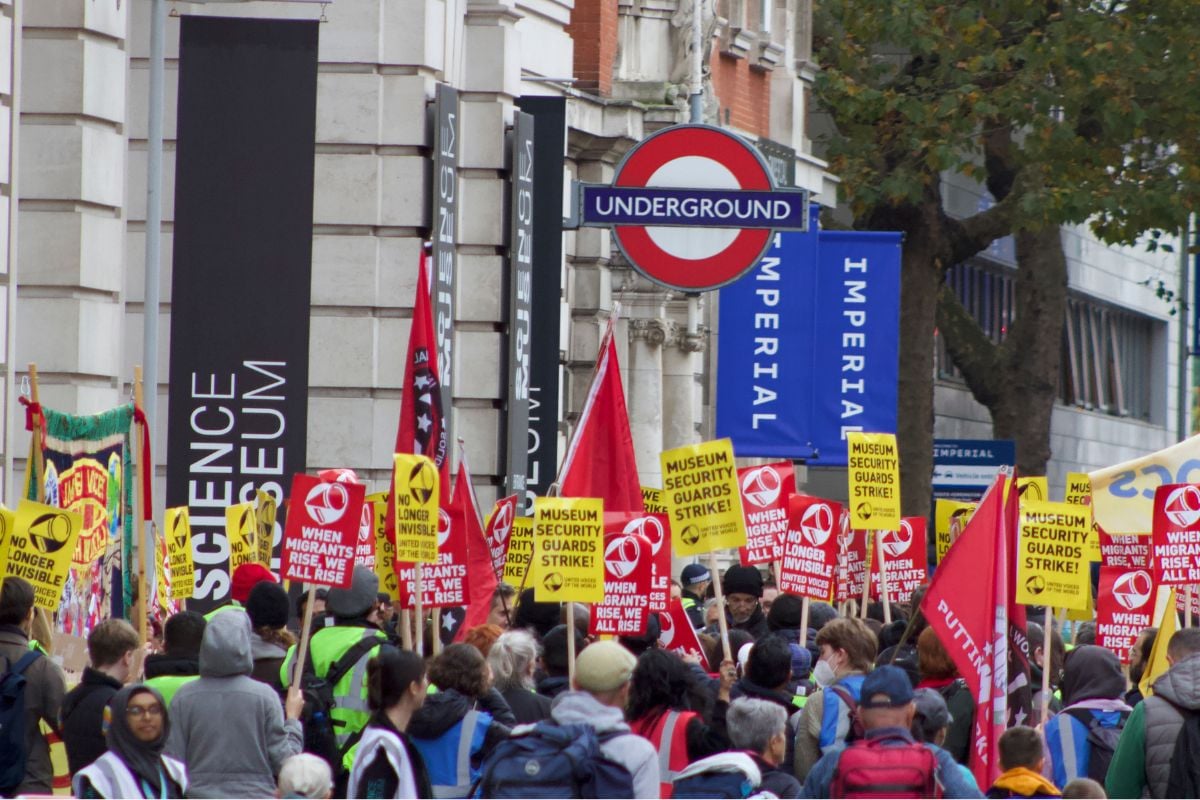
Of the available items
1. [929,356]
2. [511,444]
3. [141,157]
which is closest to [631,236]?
[511,444]

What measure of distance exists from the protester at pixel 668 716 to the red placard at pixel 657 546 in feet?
12.3

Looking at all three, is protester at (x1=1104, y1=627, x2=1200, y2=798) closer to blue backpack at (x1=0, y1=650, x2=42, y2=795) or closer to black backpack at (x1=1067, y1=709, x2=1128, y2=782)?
black backpack at (x1=1067, y1=709, x2=1128, y2=782)

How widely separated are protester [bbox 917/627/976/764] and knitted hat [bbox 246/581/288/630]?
2.56 meters

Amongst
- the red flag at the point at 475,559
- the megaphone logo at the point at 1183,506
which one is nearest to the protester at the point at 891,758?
the red flag at the point at 475,559

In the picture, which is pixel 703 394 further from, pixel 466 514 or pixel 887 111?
pixel 466 514

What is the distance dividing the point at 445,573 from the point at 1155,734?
13.7 feet

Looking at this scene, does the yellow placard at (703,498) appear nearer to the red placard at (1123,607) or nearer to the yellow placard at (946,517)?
the red placard at (1123,607)

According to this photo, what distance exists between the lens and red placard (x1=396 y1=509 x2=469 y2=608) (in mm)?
12344

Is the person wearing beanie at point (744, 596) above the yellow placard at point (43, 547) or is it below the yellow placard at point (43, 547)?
below

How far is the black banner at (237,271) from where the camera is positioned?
15984 mm

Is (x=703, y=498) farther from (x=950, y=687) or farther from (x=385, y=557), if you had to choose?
(x=950, y=687)

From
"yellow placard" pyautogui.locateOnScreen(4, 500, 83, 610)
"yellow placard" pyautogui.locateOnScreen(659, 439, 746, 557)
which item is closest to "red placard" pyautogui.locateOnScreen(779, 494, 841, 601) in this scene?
"yellow placard" pyautogui.locateOnScreen(659, 439, 746, 557)

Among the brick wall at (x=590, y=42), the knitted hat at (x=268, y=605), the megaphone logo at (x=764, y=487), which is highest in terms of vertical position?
the brick wall at (x=590, y=42)

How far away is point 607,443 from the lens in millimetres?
13719
